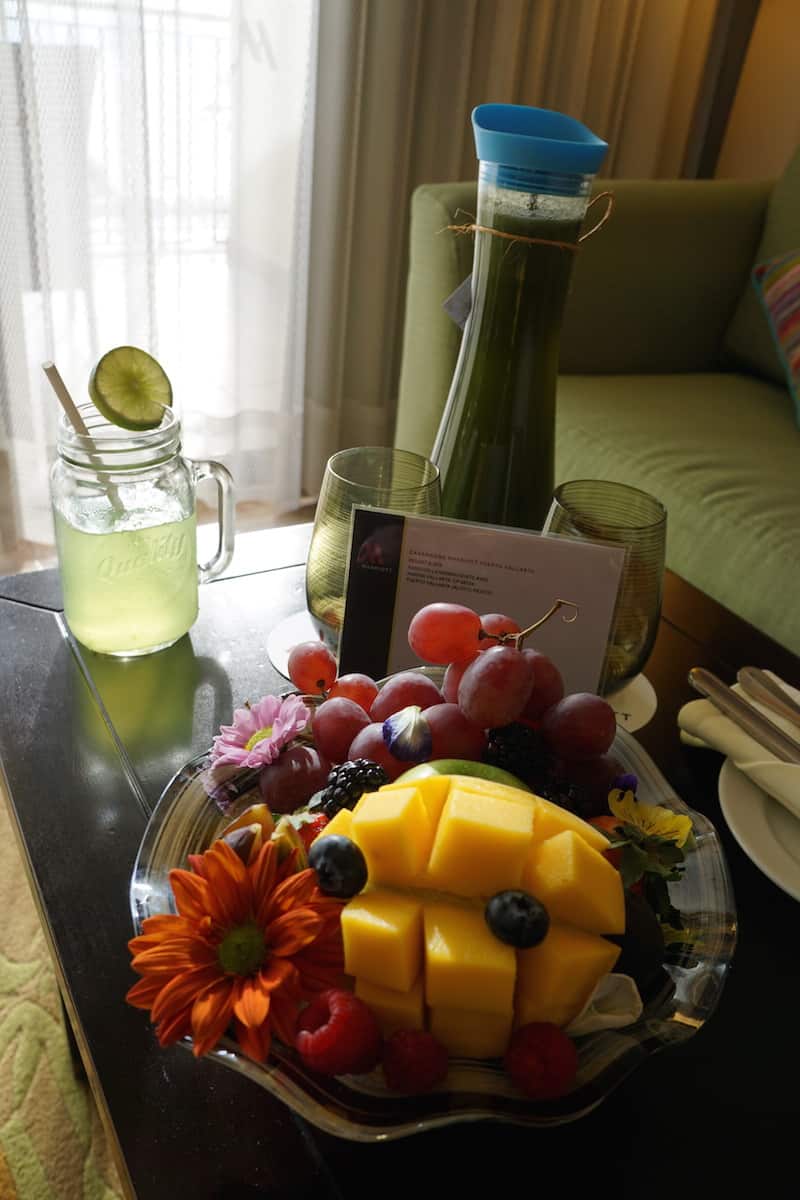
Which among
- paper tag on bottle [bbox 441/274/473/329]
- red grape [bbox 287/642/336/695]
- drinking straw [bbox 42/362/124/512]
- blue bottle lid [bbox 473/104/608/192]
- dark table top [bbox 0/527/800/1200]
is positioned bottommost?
dark table top [bbox 0/527/800/1200]

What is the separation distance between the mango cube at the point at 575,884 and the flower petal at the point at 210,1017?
0.39 ft

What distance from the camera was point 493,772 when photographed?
1.43ft

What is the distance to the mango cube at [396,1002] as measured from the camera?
1.20 feet

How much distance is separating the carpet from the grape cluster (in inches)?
21.3

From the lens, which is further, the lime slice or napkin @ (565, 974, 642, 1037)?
the lime slice

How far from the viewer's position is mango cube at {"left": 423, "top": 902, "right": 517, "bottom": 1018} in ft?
1.15

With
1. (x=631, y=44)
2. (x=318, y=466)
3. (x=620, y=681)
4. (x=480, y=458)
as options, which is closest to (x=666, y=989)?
(x=620, y=681)

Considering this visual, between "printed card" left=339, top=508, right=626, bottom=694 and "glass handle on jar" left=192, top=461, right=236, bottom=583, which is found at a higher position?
"printed card" left=339, top=508, right=626, bottom=694

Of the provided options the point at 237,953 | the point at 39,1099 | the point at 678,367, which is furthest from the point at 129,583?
the point at 678,367

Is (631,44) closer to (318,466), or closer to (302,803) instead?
(318,466)

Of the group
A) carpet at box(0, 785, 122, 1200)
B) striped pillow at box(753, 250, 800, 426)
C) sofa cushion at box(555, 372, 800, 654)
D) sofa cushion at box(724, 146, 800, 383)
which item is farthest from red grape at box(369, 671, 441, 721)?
sofa cushion at box(724, 146, 800, 383)

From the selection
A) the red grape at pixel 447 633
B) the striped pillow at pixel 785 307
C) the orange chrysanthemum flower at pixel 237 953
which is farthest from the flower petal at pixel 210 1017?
the striped pillow at pixel 785 307

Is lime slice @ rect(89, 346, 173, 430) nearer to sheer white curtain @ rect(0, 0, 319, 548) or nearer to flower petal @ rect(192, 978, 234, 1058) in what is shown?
flower petal @ rect(192, 978, 234, 1058)

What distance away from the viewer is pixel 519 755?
1.50 feet
